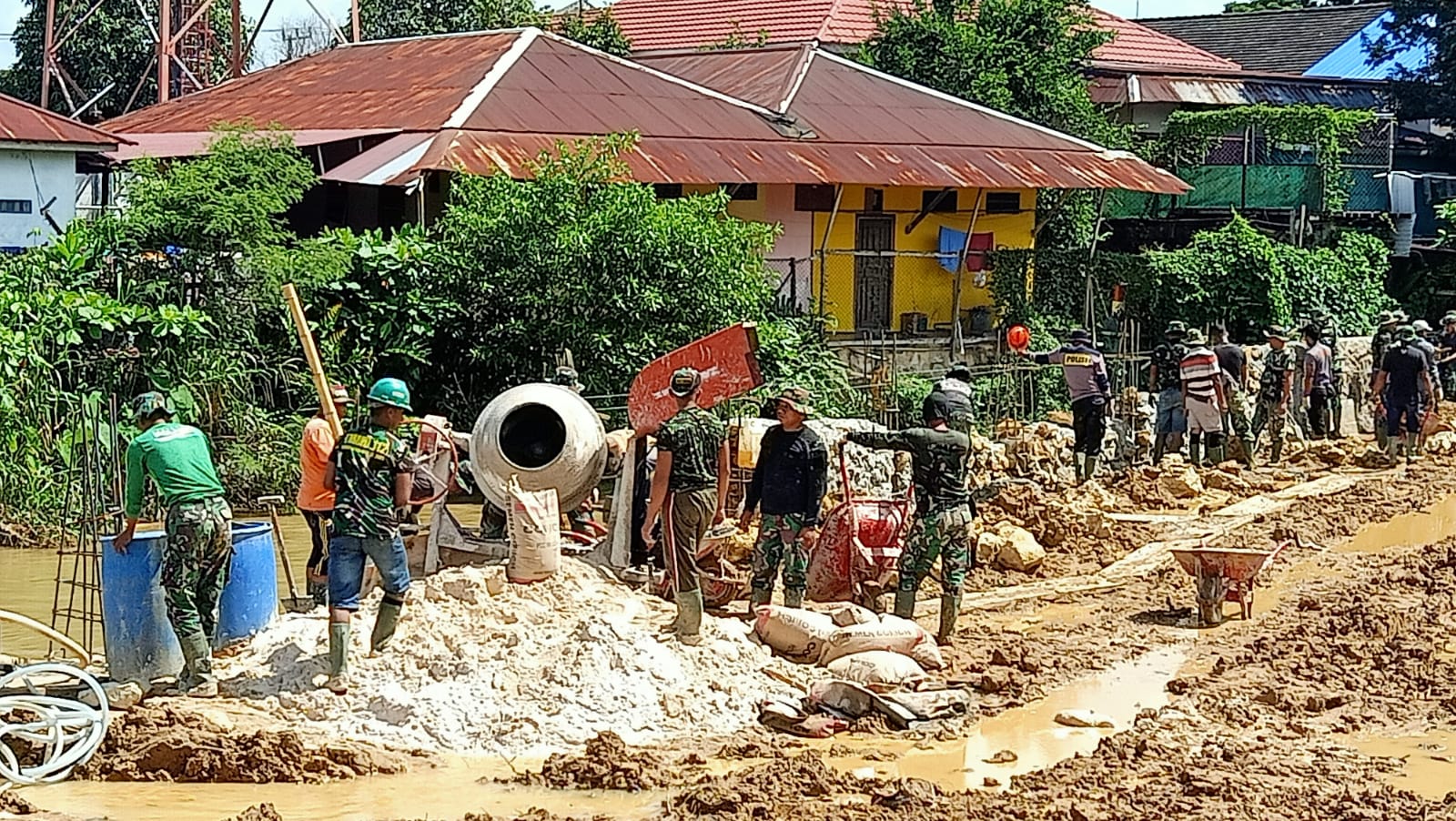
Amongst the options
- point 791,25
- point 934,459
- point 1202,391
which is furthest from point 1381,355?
point 791,25

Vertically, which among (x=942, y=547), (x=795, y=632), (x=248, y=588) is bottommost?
(x=795, y=632)

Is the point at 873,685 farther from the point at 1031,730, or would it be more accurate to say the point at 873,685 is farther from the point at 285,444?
the point at 285,444

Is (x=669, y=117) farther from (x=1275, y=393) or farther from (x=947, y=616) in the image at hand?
(x=947, y=616)

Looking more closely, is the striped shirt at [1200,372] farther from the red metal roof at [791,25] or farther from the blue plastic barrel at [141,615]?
the red metal roof at [791,25]

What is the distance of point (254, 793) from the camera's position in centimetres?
833

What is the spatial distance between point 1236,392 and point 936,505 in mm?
8619

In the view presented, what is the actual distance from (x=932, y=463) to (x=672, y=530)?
160 centimetres

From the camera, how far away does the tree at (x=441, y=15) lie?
3778cm

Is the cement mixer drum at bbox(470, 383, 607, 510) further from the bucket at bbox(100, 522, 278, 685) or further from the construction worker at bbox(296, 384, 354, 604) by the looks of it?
the bucket at bbox(100, 522, 278, 685)

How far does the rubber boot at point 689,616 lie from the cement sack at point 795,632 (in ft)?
1.69

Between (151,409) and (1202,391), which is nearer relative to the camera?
(151,409)

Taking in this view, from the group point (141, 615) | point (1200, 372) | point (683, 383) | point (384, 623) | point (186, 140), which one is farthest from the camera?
point (186, 140)

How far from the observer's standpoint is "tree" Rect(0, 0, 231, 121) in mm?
36594

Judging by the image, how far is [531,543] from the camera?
1023 centimetres
